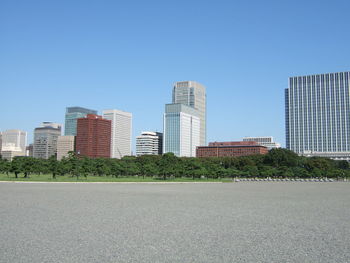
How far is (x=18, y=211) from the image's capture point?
60.2ft

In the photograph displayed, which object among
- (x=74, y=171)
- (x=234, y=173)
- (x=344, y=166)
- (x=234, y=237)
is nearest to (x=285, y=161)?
(x=234, y=173)

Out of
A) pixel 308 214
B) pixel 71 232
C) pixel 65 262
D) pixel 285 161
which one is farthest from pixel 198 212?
pixel 285 161

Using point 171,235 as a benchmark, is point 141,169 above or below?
above

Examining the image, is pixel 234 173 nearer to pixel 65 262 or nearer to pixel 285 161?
pixel 285 161

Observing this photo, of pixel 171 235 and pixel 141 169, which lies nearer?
pixel 171 235

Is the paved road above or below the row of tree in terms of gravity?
below

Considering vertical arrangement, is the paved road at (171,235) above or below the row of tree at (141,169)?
below

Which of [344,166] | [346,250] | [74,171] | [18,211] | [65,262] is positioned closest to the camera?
[65,262]

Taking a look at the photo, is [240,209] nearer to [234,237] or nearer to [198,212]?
[198,212]

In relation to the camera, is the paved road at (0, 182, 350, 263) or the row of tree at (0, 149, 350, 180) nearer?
the paved road at (0, 182, 350, 263)

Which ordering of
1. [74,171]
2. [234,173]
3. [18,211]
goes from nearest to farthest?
[18,211], [74,171], [234,173]

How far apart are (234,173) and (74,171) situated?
33784mm

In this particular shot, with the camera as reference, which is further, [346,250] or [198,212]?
[198,212]

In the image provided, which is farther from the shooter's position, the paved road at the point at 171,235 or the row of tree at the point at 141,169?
the row of tree at the point at 141,169
